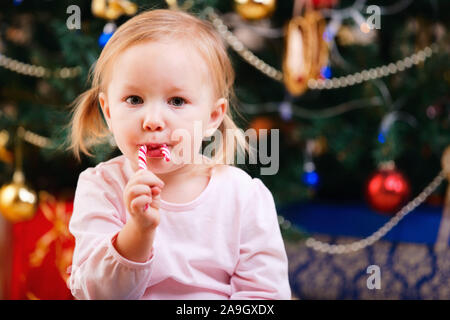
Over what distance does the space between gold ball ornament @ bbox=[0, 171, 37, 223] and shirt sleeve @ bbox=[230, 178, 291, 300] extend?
718 millimetres

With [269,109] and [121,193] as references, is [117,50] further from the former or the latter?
[269,109]

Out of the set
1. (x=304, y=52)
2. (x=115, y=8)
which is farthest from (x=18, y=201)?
(x=304, y=52)

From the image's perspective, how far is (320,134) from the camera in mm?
1406

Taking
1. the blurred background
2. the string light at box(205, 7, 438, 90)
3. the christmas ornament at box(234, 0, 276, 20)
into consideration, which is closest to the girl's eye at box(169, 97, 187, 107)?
the christmas ornament at box(234, 0, 276, 20)

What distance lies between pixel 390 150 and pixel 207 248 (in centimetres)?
81

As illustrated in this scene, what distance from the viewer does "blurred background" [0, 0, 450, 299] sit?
130 centimetres

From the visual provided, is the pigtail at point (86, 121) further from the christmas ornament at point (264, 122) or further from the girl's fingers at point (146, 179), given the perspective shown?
the christmas ornament at point (264, 122)

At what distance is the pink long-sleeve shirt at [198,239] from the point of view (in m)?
0.60

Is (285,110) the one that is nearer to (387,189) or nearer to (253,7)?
(387,189)

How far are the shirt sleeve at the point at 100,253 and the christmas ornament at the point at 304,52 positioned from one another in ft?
2.39

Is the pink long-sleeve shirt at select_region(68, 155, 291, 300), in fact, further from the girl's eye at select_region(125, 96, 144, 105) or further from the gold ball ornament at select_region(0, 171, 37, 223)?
the gold ball ornament at select_region(0, 171, 37, 223)

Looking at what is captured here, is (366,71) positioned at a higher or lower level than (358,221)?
higher

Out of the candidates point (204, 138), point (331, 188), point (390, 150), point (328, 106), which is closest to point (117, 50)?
point (204, 138)

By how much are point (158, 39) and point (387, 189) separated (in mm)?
857
